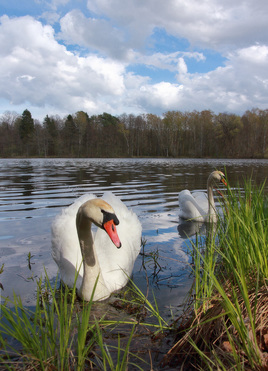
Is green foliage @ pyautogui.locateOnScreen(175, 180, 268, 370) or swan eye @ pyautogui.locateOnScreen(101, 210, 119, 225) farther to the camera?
swan eye @ pyautogui.locateOnScreen(101, 210, 119, 225)

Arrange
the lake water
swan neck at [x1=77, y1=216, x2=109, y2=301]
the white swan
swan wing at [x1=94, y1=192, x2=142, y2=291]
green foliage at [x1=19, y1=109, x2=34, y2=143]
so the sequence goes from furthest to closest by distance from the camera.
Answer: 1. green foliage at [x1=19, y1=109, x2=34, y2=143]
2. the white swan
3. the lake water
4. swan wing at [x1=94, y1=192, x2=142, y2=291]
5. swan neck at [x1=77, y1=216, x2=109, y2=301]

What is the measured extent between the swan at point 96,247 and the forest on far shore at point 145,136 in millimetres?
64939

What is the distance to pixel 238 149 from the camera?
2601 inches

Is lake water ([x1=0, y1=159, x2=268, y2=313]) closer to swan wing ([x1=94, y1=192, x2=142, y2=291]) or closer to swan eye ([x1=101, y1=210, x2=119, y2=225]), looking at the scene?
swan wing ([x1=94, y1=192, x2=142, y2=291])

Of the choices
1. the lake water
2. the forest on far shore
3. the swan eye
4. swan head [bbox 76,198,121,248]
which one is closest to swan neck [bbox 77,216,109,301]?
swan head [bbox 76,198,121,248]

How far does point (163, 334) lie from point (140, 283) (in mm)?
1423

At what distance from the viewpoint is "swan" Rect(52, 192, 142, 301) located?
323cm

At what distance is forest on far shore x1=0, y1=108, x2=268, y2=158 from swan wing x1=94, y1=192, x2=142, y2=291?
212 feet

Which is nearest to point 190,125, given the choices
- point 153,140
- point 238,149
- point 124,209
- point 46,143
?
point 153,140

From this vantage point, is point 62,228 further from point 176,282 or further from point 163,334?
point 163,334

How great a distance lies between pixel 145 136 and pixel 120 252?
80.1 metres

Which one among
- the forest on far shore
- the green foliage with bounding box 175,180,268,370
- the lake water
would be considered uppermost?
the forest on far shore

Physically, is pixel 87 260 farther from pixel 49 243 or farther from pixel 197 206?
pixel 197 206

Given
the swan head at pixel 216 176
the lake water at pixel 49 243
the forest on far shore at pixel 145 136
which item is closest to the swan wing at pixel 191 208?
the lake water at pixel 49 243
